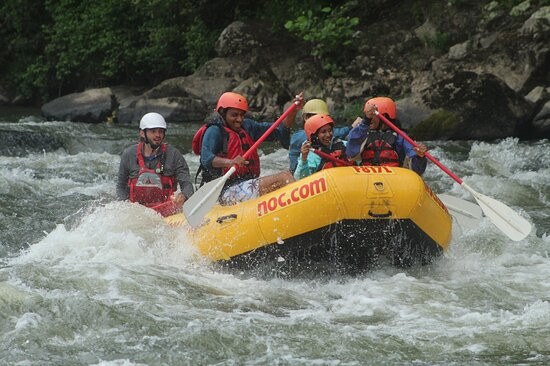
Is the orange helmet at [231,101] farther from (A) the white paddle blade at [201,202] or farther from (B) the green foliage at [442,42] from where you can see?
(B) the green foliage at [442,42]

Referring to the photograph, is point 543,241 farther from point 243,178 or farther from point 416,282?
point 243,178

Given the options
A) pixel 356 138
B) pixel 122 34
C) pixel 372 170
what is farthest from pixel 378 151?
pixel 122 34

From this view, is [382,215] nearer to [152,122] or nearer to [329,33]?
[152,122]

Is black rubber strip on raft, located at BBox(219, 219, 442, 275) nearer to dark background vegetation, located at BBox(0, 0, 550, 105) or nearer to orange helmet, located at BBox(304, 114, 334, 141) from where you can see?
orange helmet, located at BBox(304, 114, 334, 141)

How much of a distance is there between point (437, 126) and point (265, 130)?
548 cm

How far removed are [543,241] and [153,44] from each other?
12100 mm

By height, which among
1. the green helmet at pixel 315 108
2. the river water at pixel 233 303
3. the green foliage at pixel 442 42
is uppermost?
the green foliage at pixel 442 42

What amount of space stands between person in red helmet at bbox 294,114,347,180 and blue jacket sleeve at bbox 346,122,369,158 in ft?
0.28

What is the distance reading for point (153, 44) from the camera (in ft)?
59.7

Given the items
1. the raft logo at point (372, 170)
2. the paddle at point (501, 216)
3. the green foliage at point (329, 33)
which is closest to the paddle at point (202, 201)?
the raft logo at point (372, 170)

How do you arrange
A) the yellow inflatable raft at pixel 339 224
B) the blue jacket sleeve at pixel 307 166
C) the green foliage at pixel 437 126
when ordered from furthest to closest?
the green foliage at pixel 437 126
the blue jacket sleeve at pixel 307 166
the yellow inflatable raft at pixel 339 224

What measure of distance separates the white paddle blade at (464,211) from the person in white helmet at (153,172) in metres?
2.04

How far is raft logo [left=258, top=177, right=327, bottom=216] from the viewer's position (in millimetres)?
6008

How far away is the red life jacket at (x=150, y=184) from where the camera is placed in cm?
713
